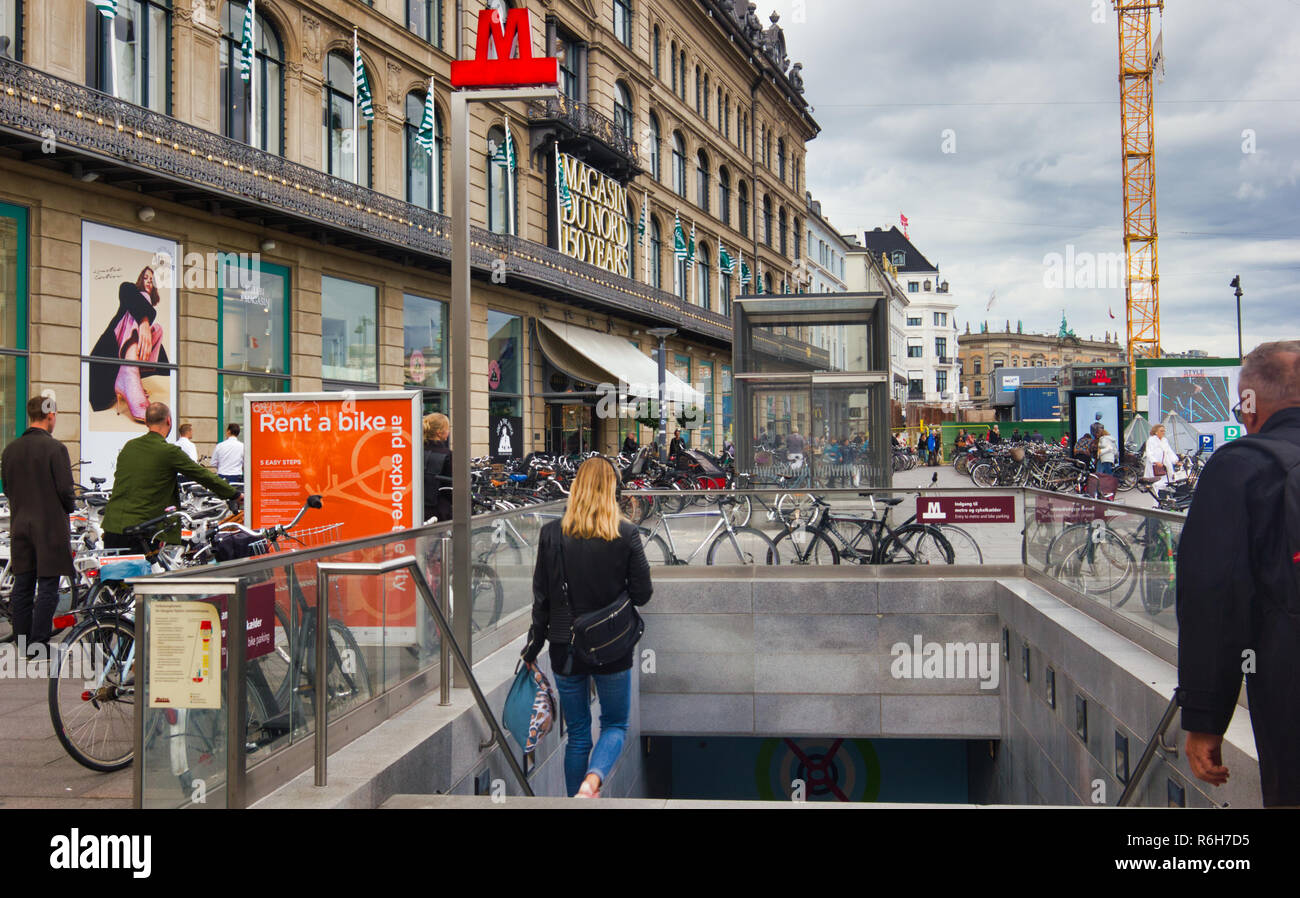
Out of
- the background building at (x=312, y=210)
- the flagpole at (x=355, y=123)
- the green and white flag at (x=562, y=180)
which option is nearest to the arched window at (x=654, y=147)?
the background building at (x=312, y=210)

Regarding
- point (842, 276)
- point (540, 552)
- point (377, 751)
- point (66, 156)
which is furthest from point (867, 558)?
point (842, 276)

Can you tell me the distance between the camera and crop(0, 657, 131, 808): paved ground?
17.0 feet

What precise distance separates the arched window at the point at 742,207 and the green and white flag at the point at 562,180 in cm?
1891

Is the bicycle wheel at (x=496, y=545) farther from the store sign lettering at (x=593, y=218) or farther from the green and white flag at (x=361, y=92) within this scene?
the store sign lettering at (x=593, y=218)

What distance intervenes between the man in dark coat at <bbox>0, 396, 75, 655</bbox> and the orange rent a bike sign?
1320 mm

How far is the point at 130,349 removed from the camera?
648 inches

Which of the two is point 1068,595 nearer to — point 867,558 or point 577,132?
point 867,558

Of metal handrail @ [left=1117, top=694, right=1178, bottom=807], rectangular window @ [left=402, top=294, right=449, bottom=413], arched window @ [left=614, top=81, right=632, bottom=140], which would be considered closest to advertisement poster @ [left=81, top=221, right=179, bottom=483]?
rectangular window @ [left=402, top=294, right=449, bottom=413]

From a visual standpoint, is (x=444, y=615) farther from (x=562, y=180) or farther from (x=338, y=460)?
(x=562, y=180)

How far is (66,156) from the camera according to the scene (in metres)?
14.9

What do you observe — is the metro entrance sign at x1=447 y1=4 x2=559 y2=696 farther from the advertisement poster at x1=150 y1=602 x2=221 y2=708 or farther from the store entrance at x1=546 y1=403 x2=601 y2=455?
the store entrance at x1=546 y1=403 x2=601 y2=455

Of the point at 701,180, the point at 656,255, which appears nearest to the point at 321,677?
the point at 656,255

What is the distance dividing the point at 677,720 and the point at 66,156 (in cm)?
1110

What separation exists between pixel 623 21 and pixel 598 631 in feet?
109
